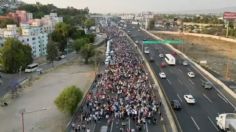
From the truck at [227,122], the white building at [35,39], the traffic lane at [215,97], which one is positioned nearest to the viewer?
the truck at [227,122]

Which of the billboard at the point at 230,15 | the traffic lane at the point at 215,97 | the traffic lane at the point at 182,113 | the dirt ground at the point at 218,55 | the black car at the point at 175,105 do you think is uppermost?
the billboard at the point at 230,15

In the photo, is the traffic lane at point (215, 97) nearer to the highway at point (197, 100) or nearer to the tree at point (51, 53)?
the highway at point (197, 100)

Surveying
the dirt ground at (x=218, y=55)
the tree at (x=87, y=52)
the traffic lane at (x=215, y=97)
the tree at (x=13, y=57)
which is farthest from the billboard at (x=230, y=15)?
the tree at (x=13, y=57)

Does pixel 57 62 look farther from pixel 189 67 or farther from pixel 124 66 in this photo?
pixel 189 67

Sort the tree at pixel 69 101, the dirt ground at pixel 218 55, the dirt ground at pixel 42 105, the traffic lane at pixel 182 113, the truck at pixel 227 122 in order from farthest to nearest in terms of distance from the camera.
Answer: the dirt ground at pixel 218 55
the tree at pixel 69 101
the dirt ground at pixel 42 105
the traffic lane at pixel 182 113
the truck at pixel 227 122

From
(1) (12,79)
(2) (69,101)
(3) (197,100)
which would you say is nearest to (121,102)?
(2) (69,101)

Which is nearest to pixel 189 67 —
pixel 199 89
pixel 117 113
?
pixel 199 89

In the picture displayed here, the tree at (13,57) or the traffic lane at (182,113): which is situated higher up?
the tree at (13,57)

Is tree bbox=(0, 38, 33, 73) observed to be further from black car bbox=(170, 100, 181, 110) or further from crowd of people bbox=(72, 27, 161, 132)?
black car bbox=(170, 100, 181, 110)
